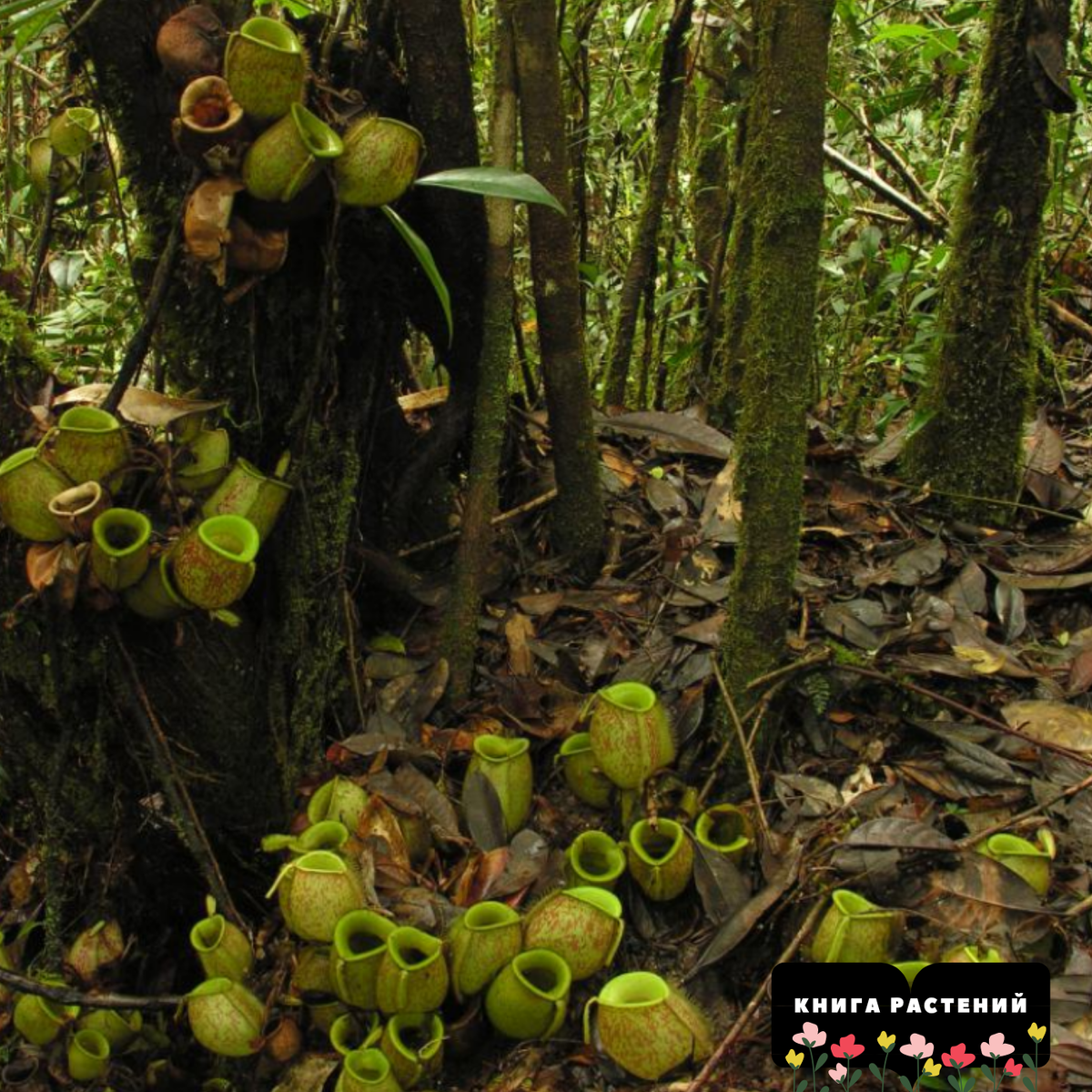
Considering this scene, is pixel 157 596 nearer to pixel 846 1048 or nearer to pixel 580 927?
pixel 580 927

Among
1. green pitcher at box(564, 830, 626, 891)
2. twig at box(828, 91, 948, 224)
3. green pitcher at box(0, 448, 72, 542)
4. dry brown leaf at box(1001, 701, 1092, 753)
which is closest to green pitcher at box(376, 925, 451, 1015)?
green pitcher at box(564, 830, 626, 891)

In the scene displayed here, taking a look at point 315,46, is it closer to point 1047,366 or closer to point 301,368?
point 301,368

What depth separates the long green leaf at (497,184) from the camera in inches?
69.3

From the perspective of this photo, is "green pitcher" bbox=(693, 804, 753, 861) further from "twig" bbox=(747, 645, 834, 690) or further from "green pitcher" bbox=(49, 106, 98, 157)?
"green pitcher" bbox=(49, 106, 98, 157)

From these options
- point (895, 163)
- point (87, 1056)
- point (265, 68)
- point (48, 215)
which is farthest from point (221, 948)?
point (895, 163)

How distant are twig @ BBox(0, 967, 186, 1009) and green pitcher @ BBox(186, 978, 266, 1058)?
0.17m

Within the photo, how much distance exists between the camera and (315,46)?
2.00m

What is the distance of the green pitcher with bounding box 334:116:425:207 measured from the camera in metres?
1.74

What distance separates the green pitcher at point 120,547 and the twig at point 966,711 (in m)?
1.24

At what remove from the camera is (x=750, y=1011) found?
4.95ft

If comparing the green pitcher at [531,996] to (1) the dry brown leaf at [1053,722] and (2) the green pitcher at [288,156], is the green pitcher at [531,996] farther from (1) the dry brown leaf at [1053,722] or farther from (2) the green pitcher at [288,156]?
(2) the green pitcher at [288,156]

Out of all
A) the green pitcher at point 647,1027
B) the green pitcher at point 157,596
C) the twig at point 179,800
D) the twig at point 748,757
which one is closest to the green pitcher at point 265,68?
the green pitcher at point 157,596

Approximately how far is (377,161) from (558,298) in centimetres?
57

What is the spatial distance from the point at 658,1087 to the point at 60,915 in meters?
1.19
